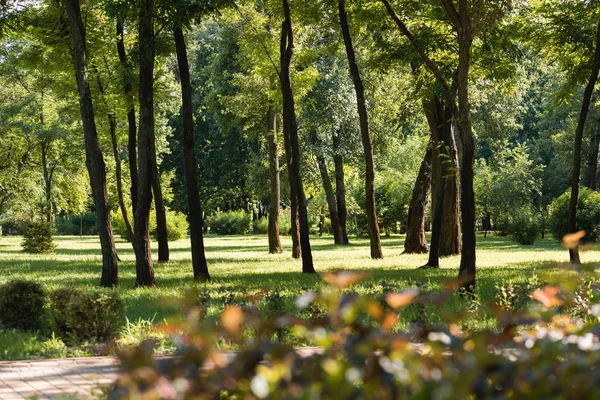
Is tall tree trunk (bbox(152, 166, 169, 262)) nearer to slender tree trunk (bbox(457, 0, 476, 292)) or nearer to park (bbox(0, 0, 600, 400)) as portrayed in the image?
park (bbox(0, 0, 600, 400))

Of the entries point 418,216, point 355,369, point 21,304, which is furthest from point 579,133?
point 355,369

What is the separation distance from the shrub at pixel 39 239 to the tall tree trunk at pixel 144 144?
17487 millimetres

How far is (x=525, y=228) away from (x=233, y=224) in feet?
97.9

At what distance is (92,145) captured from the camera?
1452 cm

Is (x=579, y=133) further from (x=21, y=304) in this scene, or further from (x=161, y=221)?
(x=21, y=304)

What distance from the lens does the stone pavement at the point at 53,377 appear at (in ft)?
19.0

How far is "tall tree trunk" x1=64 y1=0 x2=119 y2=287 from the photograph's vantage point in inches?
559

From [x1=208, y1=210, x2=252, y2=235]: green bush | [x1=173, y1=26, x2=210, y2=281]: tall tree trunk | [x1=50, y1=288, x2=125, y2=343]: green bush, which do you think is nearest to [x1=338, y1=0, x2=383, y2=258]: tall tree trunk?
[x1=173, y1=26, x2=210, y2=281]: tall tree trunk

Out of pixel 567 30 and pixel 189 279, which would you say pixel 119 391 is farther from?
pixel 567 30

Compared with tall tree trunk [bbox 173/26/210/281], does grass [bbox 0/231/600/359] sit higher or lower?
lower

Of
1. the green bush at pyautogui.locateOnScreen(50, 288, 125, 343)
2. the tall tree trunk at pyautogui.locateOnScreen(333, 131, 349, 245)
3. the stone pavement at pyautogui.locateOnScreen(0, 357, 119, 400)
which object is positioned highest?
the tall tree trunk at pyautogui.locateOnScreen(333, 131, 349, 245)

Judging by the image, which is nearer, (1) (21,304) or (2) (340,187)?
(1) (21,304)

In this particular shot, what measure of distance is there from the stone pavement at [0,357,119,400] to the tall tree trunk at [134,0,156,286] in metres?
8.05

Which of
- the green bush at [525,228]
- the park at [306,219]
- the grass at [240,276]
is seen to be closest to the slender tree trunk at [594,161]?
the park at [306,219]
